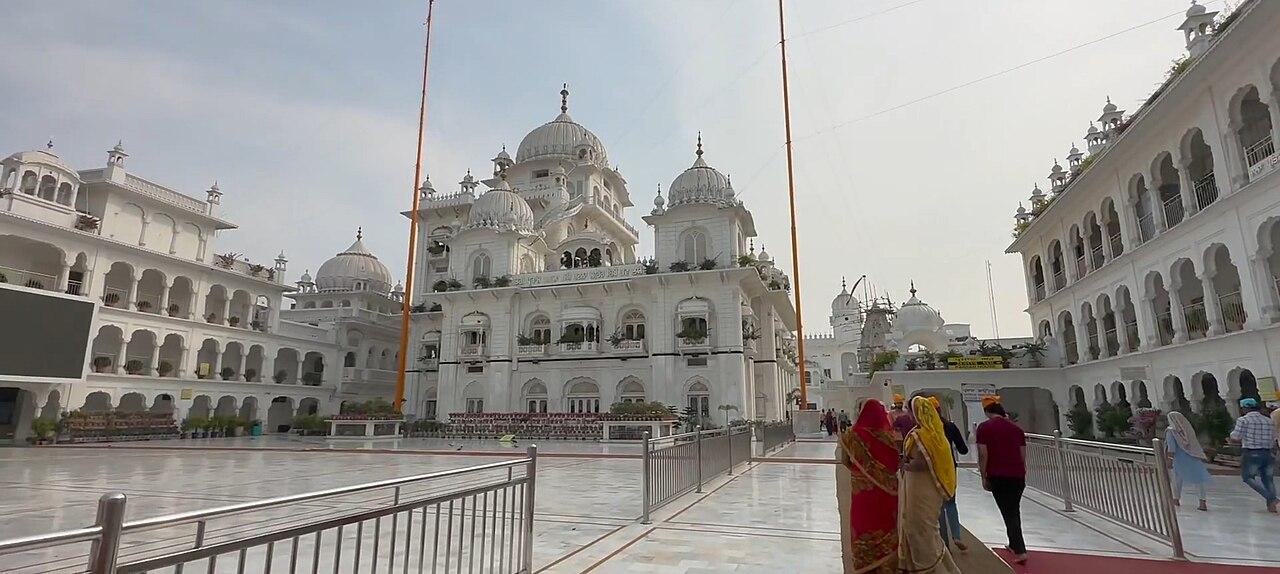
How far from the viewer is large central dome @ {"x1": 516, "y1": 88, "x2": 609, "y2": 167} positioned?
41.7 meters

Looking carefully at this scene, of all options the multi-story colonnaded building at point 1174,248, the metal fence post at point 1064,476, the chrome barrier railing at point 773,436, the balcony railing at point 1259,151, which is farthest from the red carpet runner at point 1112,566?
the chrome barrier railing at point 773,436

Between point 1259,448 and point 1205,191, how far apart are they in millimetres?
9097

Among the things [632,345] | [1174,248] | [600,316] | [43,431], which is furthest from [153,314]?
[1174,248]

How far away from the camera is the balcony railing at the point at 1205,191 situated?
1398cm

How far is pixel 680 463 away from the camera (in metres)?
9.06

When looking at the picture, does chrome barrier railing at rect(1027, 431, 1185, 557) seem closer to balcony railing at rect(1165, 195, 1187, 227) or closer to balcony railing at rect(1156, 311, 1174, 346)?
balcony railing at rect(1156, 311, 1174, 346)

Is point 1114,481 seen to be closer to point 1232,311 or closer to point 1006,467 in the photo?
point 1006,467

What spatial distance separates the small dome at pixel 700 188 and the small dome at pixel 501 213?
29.9 ft

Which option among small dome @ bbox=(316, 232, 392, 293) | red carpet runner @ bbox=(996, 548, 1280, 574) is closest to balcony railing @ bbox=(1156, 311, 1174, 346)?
red carpet runner @ bbox=(996, 548, 1280, 574)

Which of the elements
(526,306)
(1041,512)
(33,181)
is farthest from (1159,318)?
(33,181)

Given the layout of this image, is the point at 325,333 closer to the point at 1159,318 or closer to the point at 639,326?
the point at 639,326

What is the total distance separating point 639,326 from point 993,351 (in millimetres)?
15863

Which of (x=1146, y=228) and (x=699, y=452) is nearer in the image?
(x=699, y=452)

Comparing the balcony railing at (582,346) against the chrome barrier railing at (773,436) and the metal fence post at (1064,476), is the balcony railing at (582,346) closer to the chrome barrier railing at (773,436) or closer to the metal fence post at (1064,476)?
the chrome barrier railing at (773,436)
